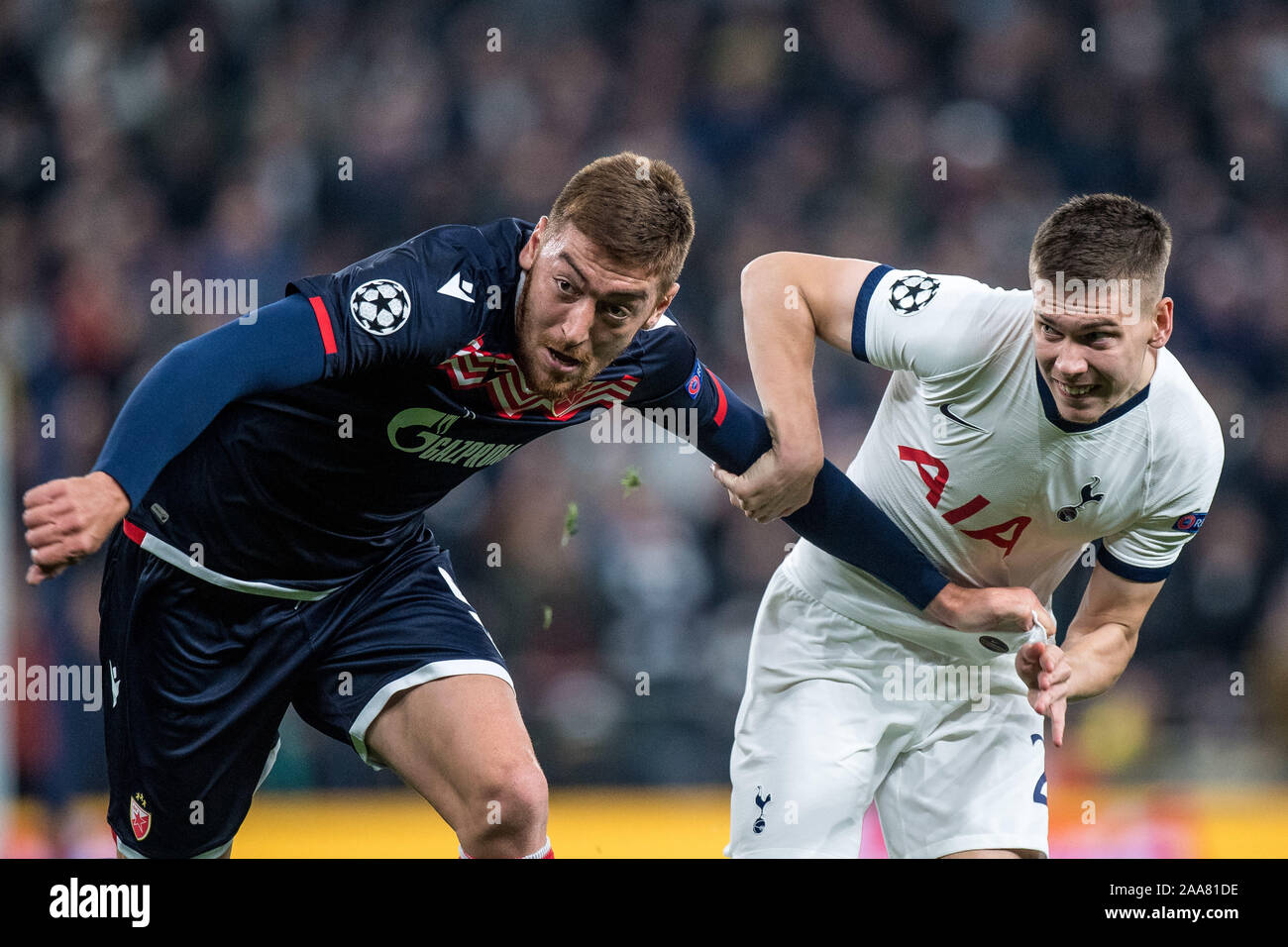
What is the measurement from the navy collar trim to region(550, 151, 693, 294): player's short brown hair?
94 cm

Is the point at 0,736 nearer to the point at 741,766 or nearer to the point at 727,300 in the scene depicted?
the point at 741,766

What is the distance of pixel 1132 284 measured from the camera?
10.6ft

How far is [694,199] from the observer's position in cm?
824

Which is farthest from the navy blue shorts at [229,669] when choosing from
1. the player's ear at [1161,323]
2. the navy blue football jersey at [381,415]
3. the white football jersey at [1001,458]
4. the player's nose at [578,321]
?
the player's ear at [1161,323]

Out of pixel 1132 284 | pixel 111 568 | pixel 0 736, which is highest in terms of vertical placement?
pixel 1132 284

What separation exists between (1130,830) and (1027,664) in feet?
10.0

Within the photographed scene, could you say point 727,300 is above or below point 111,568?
above

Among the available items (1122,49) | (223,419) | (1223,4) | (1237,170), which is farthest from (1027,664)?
(1223,4)

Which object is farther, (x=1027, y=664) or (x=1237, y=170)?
(x=1237, y=170)

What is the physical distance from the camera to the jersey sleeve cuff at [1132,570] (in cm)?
374

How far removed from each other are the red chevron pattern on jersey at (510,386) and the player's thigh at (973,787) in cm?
127
